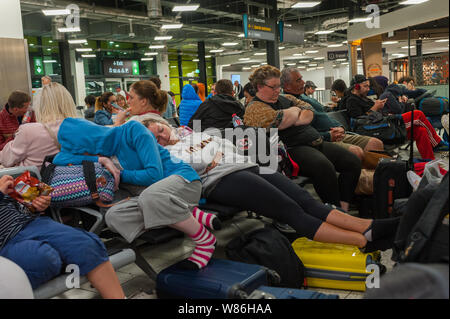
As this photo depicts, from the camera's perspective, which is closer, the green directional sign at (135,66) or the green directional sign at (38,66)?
the green directional sign at (38,66)

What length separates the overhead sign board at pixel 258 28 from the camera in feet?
36.6

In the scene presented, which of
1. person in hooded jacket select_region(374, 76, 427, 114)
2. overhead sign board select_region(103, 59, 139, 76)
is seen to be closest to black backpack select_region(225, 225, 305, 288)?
person in hooded jacket select_region(374, 76, 427, 114)

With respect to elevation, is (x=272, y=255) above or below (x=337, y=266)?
above

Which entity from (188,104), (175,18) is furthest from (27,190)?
(175,18)

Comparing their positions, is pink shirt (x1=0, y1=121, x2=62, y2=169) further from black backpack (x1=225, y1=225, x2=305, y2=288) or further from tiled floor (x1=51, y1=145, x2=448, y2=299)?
black backpack (x1=225, y1=225, x2=305, y2=288)

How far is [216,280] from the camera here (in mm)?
2074

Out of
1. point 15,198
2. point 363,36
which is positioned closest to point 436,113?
point 15,198

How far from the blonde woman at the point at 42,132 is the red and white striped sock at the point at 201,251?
1.16m

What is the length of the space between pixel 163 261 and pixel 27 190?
52.0 inches

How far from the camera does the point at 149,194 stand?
2268 millimetres

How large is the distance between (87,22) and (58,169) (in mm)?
15493

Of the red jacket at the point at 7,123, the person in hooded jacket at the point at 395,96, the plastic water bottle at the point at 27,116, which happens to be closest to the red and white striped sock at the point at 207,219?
the plastic water bottle at the point at 27,116

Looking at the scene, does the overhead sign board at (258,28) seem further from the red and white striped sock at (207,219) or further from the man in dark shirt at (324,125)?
the red and white striped sock at (207,219)

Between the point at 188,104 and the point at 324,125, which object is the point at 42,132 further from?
the point at 188,104
